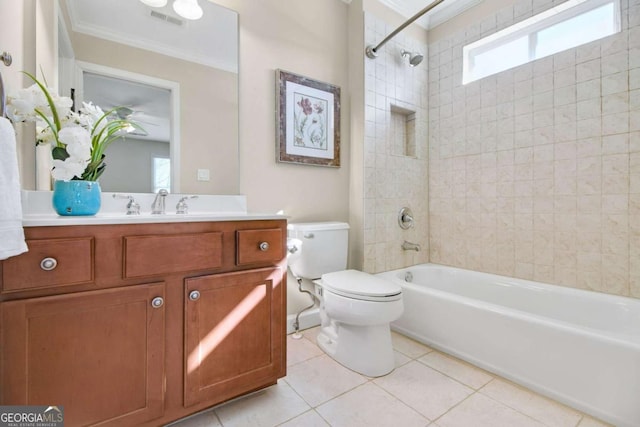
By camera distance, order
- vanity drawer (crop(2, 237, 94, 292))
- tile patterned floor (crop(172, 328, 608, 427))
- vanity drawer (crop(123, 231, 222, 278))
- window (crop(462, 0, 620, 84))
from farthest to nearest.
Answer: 1. window (crop(462, 0, 620, 84))
2. tile patterned floor (crop(172, 328, 608, 427))
3. vanity drawer (crop(123, 231, 222, 278))
4. vanity drawer (crop(2, 237, 94, 292))

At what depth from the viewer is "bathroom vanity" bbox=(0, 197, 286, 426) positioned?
0.82 metres

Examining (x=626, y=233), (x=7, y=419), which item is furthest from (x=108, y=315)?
(x=626, y=233)

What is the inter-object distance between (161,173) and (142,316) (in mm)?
808

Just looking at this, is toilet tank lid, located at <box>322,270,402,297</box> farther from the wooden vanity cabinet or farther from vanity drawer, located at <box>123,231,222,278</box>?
vanity drawer, located at <box>123,231,222,278</box>

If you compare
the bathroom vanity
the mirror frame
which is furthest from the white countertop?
the mirror frame

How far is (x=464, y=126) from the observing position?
238cm

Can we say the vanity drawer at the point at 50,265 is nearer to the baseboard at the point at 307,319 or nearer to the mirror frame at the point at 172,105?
the mirror frame at the point at 172,105

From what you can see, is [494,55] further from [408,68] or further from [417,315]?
[417,315]

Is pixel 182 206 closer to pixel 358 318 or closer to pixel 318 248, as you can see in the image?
Result: pixel 318 248

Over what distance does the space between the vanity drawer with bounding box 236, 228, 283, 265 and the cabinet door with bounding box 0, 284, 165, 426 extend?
0.32 metres

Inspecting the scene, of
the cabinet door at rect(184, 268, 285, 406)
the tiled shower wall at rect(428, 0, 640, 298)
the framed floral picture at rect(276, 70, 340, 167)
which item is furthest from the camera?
the framed floral picture at rect(276, 70, 340, 167)

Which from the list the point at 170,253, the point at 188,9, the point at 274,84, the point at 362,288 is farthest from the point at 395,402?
the point at 188,9

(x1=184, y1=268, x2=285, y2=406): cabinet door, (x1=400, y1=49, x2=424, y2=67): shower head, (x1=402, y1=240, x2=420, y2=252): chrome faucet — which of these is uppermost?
(x1=400, y1=49, x2=424, y2=67): shower head

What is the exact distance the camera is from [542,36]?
6.66 ft
